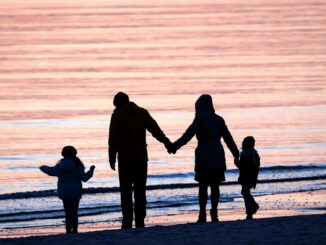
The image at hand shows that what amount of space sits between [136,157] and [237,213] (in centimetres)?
439

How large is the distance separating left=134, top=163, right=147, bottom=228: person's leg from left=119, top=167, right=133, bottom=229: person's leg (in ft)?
0.23

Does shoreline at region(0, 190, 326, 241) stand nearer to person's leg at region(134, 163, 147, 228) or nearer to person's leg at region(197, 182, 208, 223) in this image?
person's leg at region(197, 182, 208, 223)

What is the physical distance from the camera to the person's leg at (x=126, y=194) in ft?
43.5

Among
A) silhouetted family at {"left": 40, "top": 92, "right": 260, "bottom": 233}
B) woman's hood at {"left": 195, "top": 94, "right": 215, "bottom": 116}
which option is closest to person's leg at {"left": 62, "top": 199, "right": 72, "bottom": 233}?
silhouetted family at {"left": 40, "top": 92, "right": 260, "bottom": 233}

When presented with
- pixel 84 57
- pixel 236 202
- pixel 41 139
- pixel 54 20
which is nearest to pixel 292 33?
pixel 84 57

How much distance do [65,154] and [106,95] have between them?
78.3ft

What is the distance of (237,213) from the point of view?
1730cm

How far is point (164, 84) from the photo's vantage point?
131ft

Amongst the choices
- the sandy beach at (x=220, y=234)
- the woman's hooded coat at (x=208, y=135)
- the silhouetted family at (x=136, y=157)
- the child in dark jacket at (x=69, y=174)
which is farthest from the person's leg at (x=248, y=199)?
the child in dark jacket at (x=69, y=174)

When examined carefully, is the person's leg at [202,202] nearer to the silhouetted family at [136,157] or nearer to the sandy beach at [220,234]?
the silhouetted family at [136,157]

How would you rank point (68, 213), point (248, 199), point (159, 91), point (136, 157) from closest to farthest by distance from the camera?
point (136, 157) < point (68, 213) < point (248, 199) < point (159, 91)

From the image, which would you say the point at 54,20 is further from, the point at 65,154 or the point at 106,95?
the point at 65,154

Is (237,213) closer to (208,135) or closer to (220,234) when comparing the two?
(208,135)

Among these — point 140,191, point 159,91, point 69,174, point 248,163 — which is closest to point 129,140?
point 140,191
